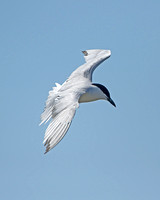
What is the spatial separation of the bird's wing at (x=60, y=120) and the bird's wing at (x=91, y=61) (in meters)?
2.26

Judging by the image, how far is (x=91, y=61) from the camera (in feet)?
36.9

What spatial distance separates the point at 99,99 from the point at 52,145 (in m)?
3.41

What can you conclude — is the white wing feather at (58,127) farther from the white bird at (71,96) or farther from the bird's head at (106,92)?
the bird's head at (106,92)

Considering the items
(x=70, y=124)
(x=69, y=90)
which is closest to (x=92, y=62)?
(x=69, y=90)

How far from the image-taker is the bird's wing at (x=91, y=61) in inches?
419

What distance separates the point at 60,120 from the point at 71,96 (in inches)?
43.8

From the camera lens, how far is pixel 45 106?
888 centimetres

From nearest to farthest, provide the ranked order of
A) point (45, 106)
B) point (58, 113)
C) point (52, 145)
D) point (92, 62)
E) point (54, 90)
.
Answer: point (52, 145), point (58, 113), point (45, 106), point (54, 90), point (92, 62)

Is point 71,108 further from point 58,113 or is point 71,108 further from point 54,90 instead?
point 54,90

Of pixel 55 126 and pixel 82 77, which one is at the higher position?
pixel 82 77

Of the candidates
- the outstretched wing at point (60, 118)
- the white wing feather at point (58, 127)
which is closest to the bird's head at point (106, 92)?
the outstretched wing at point (60, 118)

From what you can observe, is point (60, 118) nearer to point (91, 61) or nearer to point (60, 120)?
point (60, 120)

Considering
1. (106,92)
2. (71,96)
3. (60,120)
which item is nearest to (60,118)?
(60,120)

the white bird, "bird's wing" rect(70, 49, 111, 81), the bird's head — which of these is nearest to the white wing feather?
the white bird
